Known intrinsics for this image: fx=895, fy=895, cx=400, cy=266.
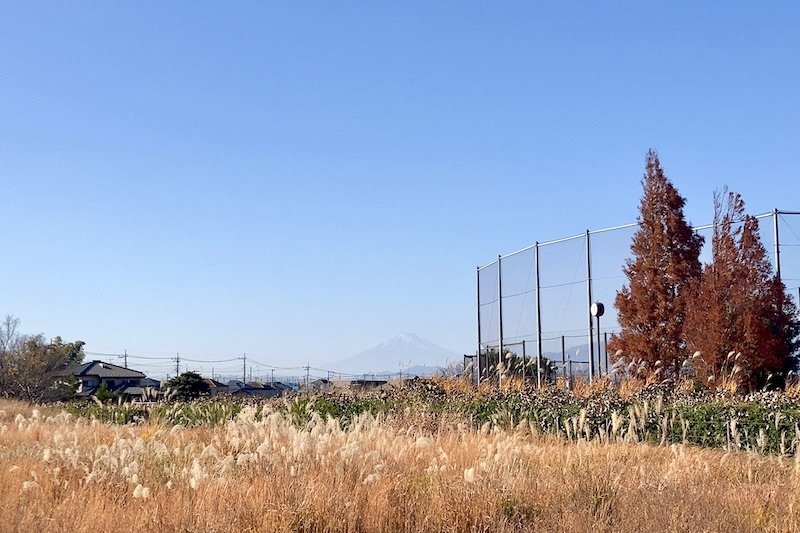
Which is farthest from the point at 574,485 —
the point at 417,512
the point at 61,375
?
the point at 61,375

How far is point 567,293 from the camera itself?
78.4 ft

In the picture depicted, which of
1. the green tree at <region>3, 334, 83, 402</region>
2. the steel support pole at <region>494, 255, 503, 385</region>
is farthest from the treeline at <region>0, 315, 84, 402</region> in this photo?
the steel support pole at <region>494, 255, 503, 385</region>

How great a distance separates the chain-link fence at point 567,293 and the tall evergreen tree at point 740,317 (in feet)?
8.14

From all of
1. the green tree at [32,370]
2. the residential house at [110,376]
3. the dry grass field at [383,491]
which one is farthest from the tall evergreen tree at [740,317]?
the residential house at [110,376]

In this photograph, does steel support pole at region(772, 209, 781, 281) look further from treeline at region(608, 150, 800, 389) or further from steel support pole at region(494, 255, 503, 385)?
steel support pole at region(494, 255, 503, 385)

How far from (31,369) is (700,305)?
79.6 ft

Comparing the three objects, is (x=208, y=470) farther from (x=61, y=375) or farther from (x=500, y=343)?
(x=61, y=375)

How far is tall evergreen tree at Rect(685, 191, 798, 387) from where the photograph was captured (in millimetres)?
16438

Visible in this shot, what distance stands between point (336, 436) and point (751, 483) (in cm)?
353

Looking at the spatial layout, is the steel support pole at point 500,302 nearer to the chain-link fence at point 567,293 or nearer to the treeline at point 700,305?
the chain-link fence at point 567,293

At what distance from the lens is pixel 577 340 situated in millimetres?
23359

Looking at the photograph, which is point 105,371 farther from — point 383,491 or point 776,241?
point 383,491

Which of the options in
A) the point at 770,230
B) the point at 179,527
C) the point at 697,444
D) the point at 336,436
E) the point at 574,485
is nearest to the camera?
the point at 179,527

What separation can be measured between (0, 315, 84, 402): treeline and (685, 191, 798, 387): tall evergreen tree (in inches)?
893
